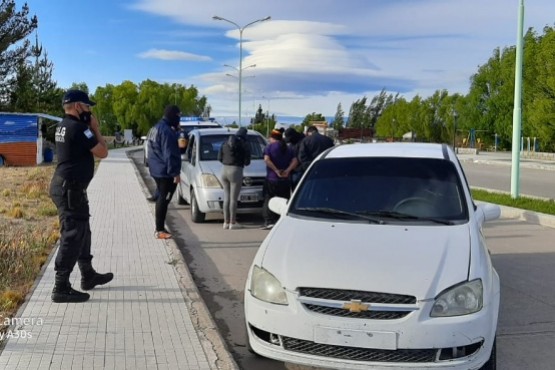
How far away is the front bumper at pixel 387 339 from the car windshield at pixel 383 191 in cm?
117

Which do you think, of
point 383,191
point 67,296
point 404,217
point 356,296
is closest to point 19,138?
point 67,296

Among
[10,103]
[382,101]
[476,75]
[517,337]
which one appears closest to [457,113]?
[476,75]

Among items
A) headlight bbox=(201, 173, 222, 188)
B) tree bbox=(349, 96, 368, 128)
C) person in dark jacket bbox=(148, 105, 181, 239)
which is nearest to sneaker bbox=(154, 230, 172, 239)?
person in dark jacket bbox=(148, 105, 181, 239)

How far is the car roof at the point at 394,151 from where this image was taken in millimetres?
5676

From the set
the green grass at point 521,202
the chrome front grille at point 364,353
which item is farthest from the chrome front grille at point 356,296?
the green grass at point 521,202

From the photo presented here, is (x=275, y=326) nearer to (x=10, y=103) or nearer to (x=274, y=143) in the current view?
(x=274, y=143)

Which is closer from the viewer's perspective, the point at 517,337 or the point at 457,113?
the point at 517,337

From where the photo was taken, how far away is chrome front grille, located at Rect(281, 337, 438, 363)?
148 inches

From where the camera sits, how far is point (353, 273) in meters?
3.92

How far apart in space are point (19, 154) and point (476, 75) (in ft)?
112

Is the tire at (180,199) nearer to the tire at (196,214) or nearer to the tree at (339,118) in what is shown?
the tire at (196,214)

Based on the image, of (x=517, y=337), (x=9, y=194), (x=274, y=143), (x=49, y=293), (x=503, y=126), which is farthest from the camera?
(x=503, y=126)

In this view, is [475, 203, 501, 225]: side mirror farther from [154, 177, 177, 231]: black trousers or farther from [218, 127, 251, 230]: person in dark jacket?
[218, 127, 251, 230]: person in dark jacket

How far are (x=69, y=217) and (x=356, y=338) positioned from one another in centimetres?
299
